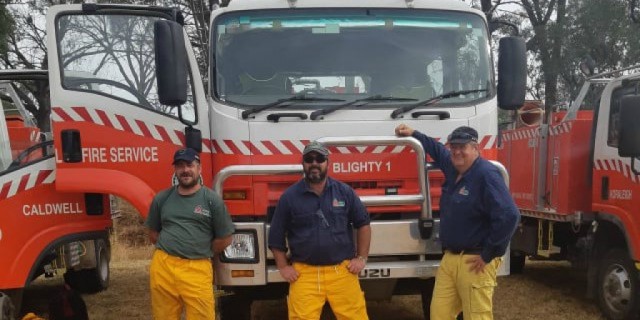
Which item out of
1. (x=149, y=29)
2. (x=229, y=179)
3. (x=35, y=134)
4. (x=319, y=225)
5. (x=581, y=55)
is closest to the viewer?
(x=319, y=225)

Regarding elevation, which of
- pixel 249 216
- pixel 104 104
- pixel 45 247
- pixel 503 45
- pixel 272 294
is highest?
pixel 503 45

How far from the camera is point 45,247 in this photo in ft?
14.6

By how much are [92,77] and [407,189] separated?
2.27 metres

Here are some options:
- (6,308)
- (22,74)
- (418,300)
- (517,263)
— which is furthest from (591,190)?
(22,74)

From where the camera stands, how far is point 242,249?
393cm

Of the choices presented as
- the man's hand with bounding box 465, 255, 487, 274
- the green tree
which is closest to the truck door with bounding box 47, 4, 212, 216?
the man's hand with bounding box 465, 255, 487, 274

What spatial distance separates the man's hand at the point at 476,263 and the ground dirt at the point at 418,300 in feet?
7.61

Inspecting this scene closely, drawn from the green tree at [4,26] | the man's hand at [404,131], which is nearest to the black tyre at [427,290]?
the man's hand at [404,131]

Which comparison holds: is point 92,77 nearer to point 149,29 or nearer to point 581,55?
point 149,29

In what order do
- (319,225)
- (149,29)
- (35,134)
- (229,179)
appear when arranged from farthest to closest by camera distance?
(35,134), (149,29), (229,179), (319,225)

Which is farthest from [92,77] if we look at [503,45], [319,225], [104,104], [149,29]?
[503,45]

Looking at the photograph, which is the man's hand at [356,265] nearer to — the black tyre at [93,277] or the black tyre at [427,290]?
the black tyre at [427,290]

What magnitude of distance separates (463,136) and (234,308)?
211 centimetres

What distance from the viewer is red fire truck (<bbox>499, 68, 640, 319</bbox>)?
5414 mm
